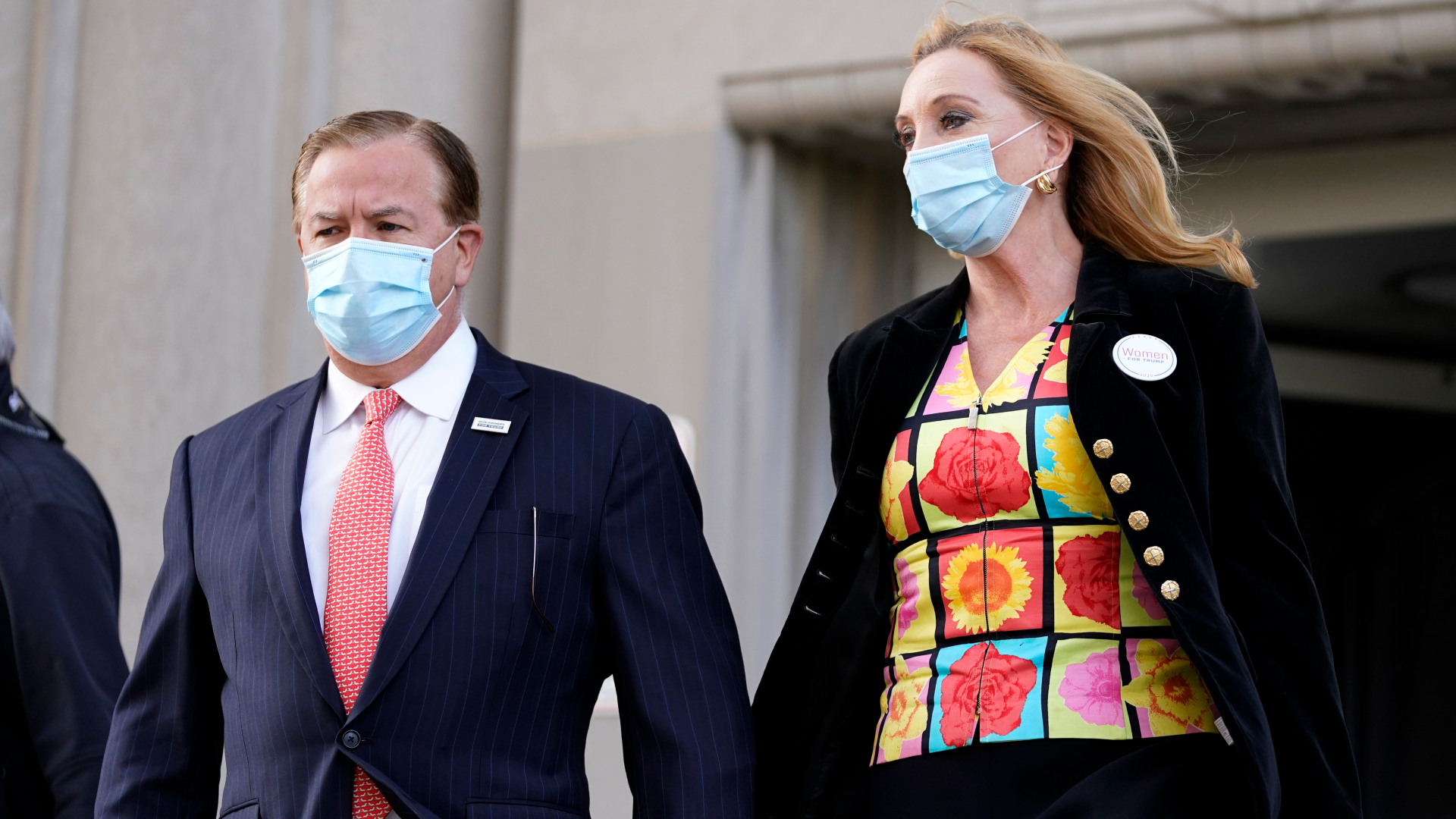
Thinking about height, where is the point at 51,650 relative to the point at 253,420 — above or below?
below

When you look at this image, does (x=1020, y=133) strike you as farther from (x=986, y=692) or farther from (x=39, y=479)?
(x=39, y=479)

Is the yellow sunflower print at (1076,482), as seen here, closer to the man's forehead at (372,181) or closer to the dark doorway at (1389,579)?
the man's forehead at (372,181)

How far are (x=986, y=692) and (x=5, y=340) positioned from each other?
218 centimetres

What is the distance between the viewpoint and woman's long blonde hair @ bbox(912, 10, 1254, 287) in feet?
10.1

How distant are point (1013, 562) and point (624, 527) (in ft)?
2.03

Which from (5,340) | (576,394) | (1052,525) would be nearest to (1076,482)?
(1052,525)

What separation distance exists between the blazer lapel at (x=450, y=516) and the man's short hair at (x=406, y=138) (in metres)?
0.33

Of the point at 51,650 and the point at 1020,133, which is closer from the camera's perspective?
the point at 1020,133

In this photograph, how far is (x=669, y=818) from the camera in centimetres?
280

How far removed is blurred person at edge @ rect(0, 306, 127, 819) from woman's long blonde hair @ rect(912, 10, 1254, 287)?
6.15 ft

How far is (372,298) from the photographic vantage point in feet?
9.77

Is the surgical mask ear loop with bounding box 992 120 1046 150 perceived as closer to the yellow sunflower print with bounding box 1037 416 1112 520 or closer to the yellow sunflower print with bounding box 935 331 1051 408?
the yellow sunflower print with bounding box 935 331 1051 408

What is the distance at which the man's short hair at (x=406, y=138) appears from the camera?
3.09 metres

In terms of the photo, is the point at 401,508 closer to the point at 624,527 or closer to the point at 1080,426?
the point at 624,527
